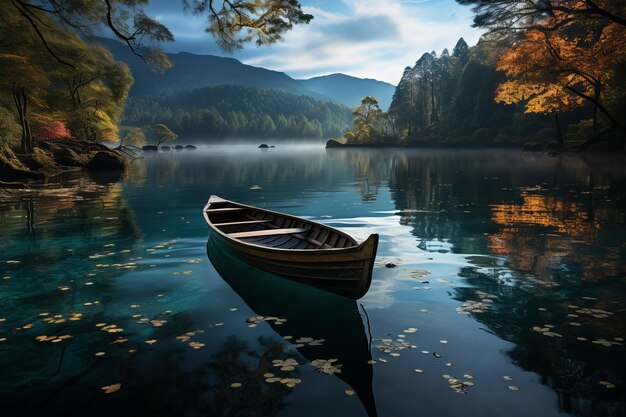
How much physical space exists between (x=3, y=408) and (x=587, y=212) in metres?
19.6

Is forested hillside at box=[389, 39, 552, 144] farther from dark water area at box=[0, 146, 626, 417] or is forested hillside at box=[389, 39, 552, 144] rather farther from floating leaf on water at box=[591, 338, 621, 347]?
floating leaf on water at box=[591, 338, 621, 347]

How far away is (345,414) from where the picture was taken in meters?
5.06

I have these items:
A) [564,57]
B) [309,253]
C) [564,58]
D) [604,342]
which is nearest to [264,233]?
[309,253]

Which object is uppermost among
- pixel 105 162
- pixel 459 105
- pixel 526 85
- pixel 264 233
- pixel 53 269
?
pixel 459 105

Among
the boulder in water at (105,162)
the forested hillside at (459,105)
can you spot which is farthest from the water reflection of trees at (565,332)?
the forested hillside at (459,105)

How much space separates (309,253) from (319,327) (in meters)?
1.48

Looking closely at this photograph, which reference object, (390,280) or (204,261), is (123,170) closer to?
(204,261)

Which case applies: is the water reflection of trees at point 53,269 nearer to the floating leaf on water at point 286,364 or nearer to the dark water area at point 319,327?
the dark water area at point 319,327

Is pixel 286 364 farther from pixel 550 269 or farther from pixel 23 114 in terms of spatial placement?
pixel 23 114

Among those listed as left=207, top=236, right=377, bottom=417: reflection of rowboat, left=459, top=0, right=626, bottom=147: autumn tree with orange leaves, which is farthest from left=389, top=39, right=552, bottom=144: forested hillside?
left=207, top=236, right=377, bottom=417: reflection of rowboat

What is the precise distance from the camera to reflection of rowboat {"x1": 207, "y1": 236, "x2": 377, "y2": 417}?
6.01m

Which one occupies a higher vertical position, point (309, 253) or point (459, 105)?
point (459, 105)

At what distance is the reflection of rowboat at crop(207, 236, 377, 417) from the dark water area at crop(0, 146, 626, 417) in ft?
0.12

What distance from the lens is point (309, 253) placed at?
838 centimetres
